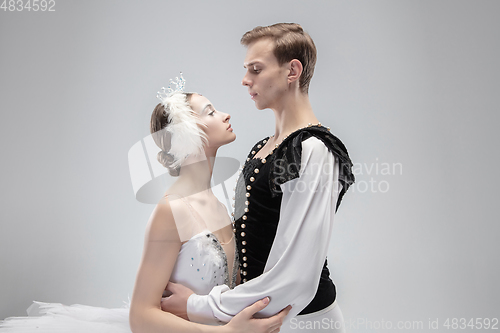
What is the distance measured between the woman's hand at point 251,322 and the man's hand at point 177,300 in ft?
0.83

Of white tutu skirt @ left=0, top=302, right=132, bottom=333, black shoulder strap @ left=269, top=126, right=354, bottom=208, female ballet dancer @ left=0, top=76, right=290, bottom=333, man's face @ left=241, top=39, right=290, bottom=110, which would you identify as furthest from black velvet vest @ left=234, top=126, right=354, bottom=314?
white tutu skirt @ left=0, top=302, right=132, bottom=333

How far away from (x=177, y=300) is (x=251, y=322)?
0.38m

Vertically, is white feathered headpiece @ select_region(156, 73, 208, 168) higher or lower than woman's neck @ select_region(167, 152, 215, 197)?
higher

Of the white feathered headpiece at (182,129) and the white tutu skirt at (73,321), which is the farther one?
the white tutu skirt at (73,321)

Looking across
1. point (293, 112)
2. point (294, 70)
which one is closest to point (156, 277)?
point (293, 112)

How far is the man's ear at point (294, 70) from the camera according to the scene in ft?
6.86

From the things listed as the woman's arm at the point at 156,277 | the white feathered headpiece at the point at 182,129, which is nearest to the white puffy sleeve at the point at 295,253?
the woman's arm at the point at 156,277

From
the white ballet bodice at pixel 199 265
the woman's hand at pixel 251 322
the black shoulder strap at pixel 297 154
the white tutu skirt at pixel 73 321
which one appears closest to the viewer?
the woman's hand at pixel 251 322

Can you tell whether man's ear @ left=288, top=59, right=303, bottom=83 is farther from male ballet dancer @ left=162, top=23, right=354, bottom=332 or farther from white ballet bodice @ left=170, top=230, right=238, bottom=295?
white ballet bodice @ left=170, top=230, right=238, bottom=295

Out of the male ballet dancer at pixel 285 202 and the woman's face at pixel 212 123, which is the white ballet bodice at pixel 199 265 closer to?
the male ballet dancer at pixel 285 202

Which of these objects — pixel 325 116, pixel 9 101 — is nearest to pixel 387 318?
pixel 325 116

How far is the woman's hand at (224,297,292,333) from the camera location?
1745 mm

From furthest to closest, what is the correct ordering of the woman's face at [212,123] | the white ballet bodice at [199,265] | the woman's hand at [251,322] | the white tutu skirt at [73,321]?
the white tutu skirt at [73,321]
the woman's face at [212,123]
the white ballet bodice at [199,265]
the woman's hand at [251,322]

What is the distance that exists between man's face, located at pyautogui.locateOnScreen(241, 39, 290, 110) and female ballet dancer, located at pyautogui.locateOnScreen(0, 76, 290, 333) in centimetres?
23
